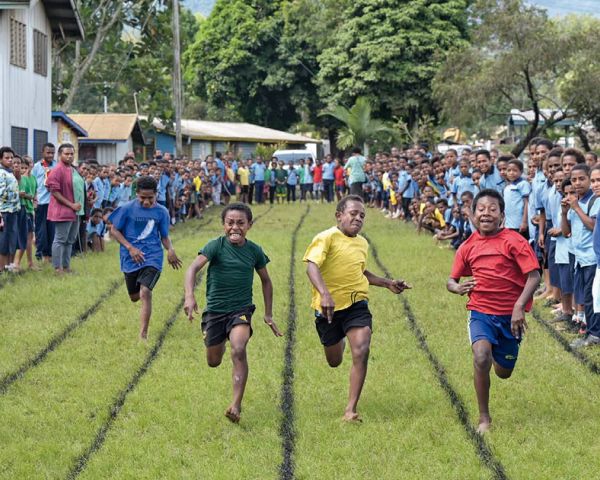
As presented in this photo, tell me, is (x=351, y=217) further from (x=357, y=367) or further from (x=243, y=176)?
(x=243, y=176)

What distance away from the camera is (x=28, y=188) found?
16.6 metres

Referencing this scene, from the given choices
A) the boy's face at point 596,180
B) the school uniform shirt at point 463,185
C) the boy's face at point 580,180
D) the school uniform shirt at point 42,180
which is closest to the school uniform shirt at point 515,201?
the boy's face at point 580,180

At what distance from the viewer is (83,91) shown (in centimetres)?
6569

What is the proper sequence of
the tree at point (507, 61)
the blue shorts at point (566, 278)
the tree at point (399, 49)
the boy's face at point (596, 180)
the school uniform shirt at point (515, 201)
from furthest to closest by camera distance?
1. the tree at point (399, 49)
2. the tree at point (507, 61)
3. the school uniform shirt at point (515, 201)
4. the blue shorts at point (566, 278)
5. the boy's face at point (596, 180)

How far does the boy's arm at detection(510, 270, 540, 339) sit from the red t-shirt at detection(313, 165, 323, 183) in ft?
105

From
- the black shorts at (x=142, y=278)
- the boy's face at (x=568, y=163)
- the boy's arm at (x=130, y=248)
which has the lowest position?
the black shorts at (x=142, y=278)

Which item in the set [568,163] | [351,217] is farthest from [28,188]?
[351,217]

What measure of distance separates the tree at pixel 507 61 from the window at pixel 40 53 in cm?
1363

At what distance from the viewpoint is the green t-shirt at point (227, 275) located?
8.14 m

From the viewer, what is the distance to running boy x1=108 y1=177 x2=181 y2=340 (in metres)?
11.0

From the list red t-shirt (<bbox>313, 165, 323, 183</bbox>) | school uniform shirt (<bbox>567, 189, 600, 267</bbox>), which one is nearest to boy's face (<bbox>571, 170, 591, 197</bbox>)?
school uniform shirt (<bbox>567, 189, 600, 267</bbox>)

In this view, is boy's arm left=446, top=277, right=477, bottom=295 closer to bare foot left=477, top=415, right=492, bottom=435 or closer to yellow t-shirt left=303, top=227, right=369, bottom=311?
yellow t-shirt left=303, top=227, right=369, bottom=311

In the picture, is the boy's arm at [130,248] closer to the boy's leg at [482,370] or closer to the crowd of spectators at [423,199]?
the crowd of spectators at [423,199]

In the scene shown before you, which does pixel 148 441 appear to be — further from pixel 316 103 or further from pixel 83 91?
pixel 83 91
